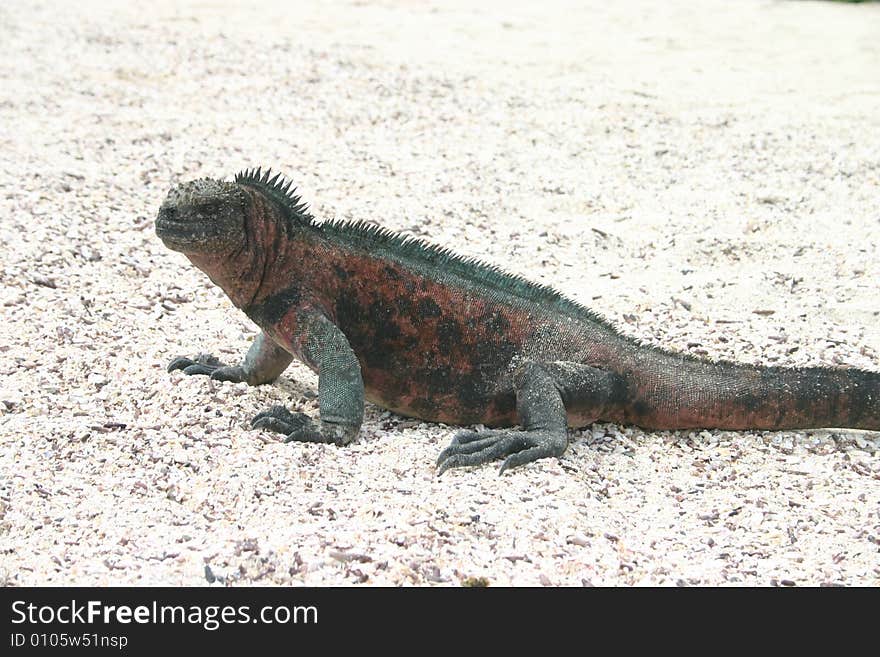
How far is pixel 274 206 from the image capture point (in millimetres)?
4328

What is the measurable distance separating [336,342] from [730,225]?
3441 millimetres

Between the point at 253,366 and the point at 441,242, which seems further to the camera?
the point at 441,242

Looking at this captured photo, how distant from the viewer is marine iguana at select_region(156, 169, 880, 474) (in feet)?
14.0

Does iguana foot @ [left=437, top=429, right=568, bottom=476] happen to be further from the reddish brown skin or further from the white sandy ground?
the reddish brown skin

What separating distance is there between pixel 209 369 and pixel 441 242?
2167 millimetres

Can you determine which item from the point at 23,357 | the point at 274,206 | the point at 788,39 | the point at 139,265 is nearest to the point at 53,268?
the point at 139,265

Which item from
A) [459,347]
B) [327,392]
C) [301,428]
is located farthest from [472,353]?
[301,428]

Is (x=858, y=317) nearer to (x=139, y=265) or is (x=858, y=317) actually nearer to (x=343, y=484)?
(x=343, y=484)

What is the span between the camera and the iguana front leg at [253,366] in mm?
4633

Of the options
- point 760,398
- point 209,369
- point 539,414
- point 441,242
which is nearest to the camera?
point 539,414

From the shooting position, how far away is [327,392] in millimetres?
4105

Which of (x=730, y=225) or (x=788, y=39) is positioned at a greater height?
(x=788, y=39)

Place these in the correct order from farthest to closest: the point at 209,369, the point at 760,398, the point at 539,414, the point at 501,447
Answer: the point at 209,369, the point at 760,398, the point at 539,414, the point at 501,447

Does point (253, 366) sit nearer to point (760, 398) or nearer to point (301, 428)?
point (301, 428)
